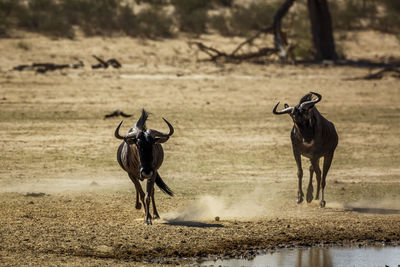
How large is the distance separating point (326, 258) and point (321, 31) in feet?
71.2

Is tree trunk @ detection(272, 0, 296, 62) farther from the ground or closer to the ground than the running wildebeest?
farther from the ground

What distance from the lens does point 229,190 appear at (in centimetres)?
1420

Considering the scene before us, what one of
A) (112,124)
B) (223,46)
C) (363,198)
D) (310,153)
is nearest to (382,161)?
(363,198)

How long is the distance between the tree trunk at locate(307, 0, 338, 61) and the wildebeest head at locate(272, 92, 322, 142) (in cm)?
1831

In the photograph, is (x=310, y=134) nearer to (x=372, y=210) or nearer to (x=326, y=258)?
(x=372, y=210)

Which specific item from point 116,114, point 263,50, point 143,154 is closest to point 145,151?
point 143,154

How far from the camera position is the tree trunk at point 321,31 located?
100 ft

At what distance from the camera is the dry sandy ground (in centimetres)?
1001

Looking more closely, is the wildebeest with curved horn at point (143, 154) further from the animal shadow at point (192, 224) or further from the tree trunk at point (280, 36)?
the tree trunk at point (280, 36)

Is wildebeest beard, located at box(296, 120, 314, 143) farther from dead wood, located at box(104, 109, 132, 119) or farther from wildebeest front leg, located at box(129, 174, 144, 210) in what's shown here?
dead wood, located at box(104, 109, 132, 119)

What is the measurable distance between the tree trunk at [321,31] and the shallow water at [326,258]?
20.8 m

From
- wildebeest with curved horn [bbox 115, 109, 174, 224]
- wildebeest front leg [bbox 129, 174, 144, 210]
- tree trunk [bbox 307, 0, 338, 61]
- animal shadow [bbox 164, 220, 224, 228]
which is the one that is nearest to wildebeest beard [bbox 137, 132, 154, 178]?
wildebeest with curved horn [bbox 115, 109, 174, 224]

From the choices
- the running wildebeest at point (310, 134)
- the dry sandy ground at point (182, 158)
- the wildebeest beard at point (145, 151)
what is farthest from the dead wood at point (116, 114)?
the wildebeest beard at point (145, 151)

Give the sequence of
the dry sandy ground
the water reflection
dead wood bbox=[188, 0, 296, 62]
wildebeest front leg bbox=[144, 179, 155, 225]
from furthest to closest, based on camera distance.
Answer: dead wood bbox=[188, 0, 296, 62], wildebeest front leg bbox=[144, 179, 155, 225], the dry sandy ground, the water reflection
